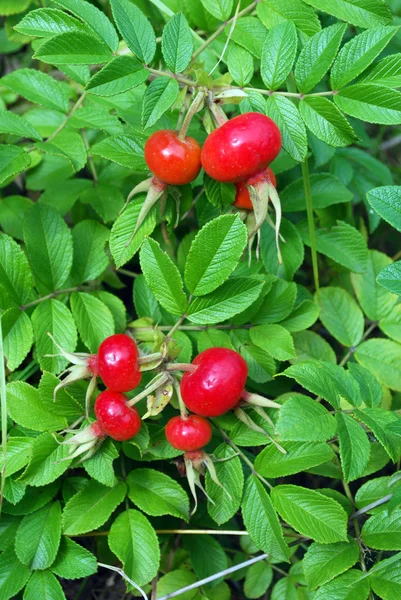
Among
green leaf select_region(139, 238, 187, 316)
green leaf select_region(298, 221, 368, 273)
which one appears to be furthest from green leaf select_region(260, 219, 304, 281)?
green leaf select_region(139, 238, 187, 316)

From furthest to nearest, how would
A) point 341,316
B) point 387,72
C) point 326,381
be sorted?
point 341,316 → point 387,72 → point 326,381

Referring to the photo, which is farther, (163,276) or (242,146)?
(163,276)

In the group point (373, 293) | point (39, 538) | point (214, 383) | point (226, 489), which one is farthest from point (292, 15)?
point (39, 538)

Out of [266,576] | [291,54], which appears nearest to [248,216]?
[291,54]

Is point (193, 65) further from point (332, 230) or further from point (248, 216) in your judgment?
point (332, 230)

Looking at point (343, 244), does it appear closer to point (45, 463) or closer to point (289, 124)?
point (289, 124)

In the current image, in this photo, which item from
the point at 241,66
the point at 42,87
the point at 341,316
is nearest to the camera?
the point at 241,66

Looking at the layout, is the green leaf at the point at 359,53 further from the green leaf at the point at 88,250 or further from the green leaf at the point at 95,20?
the green leaf at the point at 88,250
